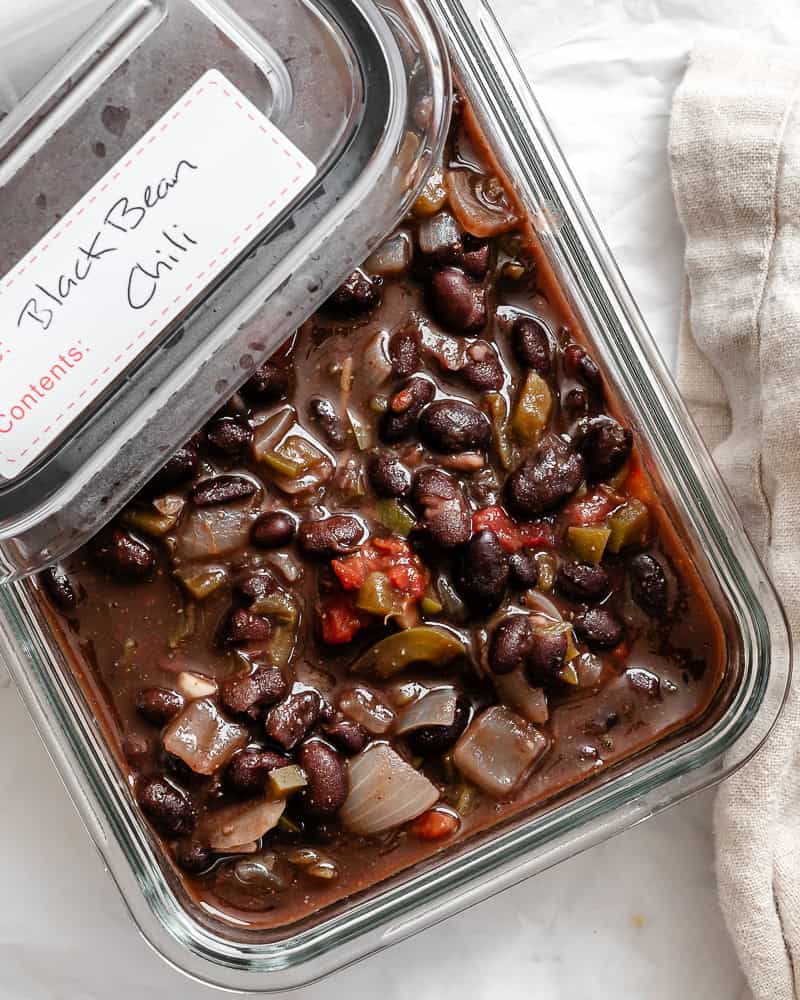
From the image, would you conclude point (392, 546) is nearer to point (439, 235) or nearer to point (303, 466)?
point (303, 466)

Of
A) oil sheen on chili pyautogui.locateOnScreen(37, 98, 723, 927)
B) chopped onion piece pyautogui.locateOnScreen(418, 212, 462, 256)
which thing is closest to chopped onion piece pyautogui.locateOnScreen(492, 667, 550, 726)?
oil sheen on chili pyautogui.locateOnScreen(37, 98, 723, 927)

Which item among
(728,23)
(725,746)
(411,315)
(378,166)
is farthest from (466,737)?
(728,23)

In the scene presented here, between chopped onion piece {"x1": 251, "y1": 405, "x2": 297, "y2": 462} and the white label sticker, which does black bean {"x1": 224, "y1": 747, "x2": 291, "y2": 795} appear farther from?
the white label sticker

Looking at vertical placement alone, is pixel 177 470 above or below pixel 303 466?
above

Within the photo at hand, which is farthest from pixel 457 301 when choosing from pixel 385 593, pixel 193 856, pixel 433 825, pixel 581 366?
pixel 193 856

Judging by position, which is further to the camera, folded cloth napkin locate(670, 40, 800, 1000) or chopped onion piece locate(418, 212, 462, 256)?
folded cloth napkin locate(670, 40, 800, 1000)
